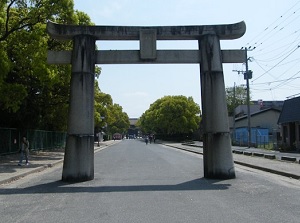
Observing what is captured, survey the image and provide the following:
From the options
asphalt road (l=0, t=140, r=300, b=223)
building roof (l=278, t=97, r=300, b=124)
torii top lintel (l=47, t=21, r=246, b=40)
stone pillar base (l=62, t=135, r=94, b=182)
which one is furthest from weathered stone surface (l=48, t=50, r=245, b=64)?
building roof (l=278, t=97, r=300, b=124)

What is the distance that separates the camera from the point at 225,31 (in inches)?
632

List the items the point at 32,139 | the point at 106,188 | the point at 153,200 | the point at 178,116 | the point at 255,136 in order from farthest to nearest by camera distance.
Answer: the point at 178,116 < the point at 255,136 < the point at 32,139 < the point at 106,188 < the point at 153,200

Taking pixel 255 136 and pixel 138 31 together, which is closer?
pixel 138 31

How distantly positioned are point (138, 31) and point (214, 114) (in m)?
4.35

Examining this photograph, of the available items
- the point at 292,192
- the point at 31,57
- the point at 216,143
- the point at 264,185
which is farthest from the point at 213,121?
the point at 31,57

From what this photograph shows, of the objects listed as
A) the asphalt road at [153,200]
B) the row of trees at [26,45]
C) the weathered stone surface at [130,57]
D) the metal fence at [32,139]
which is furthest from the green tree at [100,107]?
the asphalt road at [153,200]

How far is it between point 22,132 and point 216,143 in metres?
20.4

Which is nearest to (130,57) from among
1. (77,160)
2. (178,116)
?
(77,160)

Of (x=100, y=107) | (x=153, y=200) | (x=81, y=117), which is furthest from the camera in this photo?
(x=100, y=107)

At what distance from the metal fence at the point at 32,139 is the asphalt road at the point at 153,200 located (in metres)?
13.4

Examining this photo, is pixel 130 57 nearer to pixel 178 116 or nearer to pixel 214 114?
pixel 214 114

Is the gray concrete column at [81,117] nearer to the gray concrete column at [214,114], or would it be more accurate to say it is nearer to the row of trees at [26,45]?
the gray concrete column at [214,114]

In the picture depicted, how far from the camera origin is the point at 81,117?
1515 cm

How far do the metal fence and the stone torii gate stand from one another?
13.9 metres
